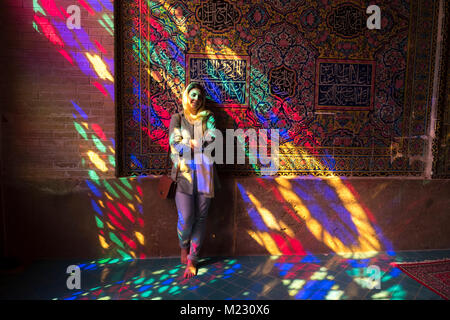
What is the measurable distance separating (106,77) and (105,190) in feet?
4.72

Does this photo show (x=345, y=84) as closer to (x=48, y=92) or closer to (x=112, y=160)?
(x=112, y=160)

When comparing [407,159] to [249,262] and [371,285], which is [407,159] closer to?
[371,285]

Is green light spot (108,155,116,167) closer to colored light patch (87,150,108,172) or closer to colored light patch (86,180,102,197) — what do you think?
colored light patch (87,150,108,172)

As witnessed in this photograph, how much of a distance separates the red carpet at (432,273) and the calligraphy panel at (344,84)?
7.09ft

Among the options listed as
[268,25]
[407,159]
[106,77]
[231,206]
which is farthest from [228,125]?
[407,159]

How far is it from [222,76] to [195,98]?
617 millimetres

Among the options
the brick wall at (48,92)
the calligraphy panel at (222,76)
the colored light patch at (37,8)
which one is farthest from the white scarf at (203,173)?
the colored light patch at (37,8)

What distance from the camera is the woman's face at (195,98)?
3.53m

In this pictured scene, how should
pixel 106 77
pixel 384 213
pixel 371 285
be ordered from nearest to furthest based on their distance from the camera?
pixel 371 285, pixel 106 77, pixel 384 213

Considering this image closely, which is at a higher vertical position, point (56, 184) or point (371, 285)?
point (56, 184)

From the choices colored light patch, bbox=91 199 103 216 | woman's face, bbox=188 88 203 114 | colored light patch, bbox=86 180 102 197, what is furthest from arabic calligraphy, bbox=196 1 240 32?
colored light patch, bbox=91 199 103 216

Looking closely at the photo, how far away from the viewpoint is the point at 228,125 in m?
3.97

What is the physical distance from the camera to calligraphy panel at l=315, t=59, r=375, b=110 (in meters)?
4.00

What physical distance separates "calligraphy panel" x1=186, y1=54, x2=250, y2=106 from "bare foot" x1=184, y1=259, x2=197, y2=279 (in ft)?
6.91
